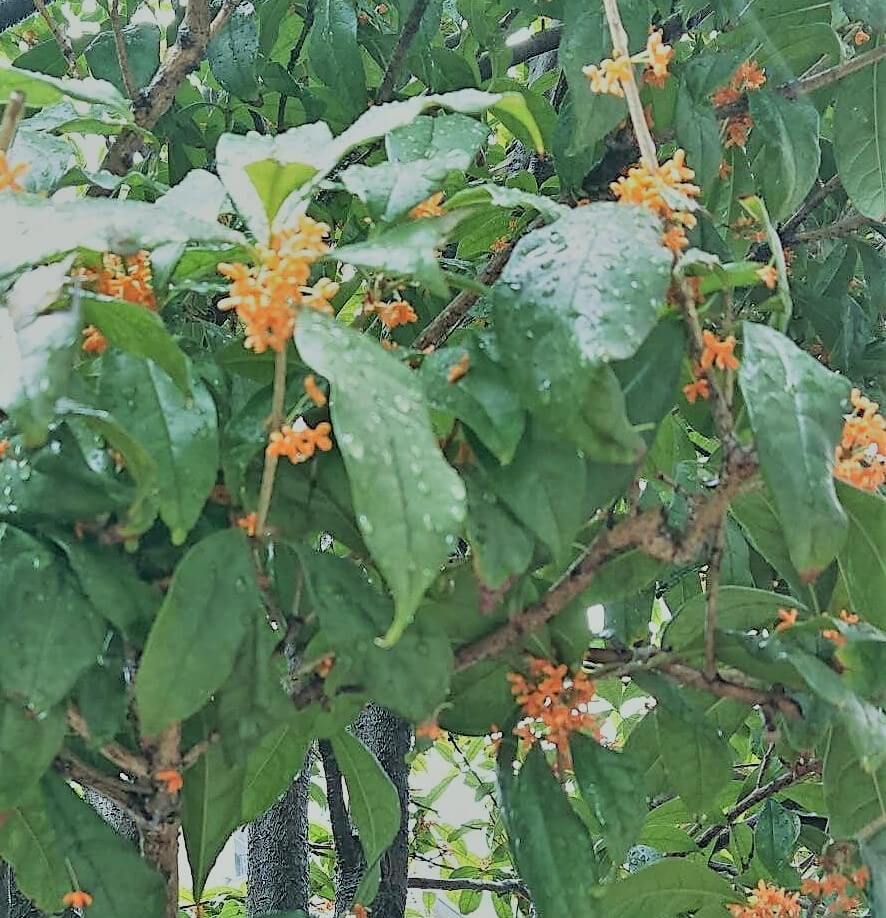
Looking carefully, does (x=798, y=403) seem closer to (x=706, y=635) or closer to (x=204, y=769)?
(x=706, y=635)

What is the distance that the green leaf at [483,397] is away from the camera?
14.1 inches

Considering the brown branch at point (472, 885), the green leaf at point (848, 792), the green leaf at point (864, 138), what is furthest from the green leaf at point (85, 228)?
the brown branch at point (472, 885)

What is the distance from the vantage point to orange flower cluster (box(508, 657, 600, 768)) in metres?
0.47

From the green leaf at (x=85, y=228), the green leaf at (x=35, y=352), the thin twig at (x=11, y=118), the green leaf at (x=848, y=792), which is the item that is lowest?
the green leaf at (x=848, y=792)

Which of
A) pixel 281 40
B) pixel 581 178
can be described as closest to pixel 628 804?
pixel 581 178

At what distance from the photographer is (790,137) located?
62 centimetres

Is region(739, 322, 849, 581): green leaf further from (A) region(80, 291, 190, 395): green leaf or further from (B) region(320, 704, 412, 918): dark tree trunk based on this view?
(B) region(320, 704, 412, 918): dark tree trunk

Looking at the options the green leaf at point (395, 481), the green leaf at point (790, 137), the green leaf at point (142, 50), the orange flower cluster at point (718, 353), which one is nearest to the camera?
the green leaf at point (395, 481)

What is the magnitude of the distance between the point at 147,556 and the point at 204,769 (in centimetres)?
12

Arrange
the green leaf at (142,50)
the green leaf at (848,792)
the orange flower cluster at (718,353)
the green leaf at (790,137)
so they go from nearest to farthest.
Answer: the orange flower cluster at (718,353) < the green leaf at (848,792) < the green leaf at (790,137) < the green leaf at (142,50)

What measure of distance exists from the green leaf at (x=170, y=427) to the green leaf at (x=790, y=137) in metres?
0.37

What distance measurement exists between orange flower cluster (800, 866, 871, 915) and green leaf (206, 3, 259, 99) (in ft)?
1.82

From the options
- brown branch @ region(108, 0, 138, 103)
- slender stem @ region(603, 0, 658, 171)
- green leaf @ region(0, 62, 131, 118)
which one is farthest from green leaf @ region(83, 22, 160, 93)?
slender stem @ region(603, 0, 658, 171)

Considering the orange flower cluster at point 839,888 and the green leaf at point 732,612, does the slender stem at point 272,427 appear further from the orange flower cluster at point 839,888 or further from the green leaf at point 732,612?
the orange flower cluster at point 839,888
